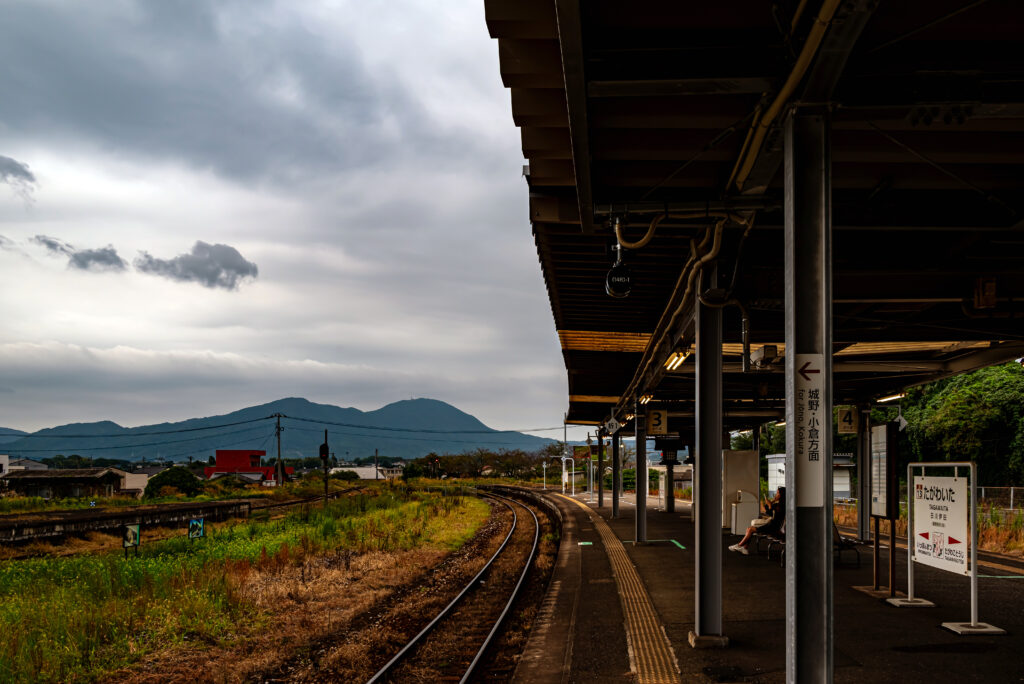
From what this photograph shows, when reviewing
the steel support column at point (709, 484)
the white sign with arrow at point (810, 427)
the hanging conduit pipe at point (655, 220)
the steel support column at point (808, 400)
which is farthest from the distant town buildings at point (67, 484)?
the white sign with arrow at point (810, 427)

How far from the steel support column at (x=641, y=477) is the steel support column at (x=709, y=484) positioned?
29.4 feet

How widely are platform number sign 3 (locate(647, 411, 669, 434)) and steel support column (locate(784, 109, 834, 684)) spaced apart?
1358 centimetres

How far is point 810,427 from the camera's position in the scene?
4.77 metres

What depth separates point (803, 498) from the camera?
4.77 m

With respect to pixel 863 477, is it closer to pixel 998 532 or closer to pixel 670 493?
pixel 998 532

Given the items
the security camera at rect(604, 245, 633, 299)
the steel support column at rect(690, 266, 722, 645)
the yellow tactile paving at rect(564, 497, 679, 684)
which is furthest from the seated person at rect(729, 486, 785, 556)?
the security camera at rect(604, 245, 633, 299)

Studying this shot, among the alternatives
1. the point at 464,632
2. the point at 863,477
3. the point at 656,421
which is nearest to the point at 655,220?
the point at 464,632

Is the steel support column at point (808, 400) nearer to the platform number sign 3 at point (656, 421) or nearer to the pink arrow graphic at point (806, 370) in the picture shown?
the pink arrow graphic at point (806, 370)

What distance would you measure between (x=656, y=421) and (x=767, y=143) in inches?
531

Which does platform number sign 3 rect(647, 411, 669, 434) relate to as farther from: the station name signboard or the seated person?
the station name signboard

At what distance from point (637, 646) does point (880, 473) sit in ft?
12.9

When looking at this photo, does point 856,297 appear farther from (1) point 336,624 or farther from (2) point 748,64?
(1) point 336,624

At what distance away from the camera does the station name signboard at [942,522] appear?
8062 mm

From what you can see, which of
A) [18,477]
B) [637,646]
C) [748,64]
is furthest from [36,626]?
[18,477]
